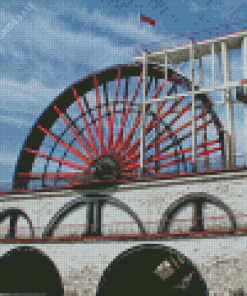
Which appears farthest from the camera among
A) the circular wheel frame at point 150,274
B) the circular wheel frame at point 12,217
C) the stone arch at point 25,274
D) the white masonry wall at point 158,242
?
the circular wheel frame at point 12,217

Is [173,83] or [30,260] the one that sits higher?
[173,83]

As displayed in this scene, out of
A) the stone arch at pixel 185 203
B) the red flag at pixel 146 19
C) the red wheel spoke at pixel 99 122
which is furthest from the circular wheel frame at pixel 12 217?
the red flag at pixel 146 19

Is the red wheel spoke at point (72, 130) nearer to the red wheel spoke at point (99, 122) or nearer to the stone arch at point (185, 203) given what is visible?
the red wheel spoke at point (99, 122)

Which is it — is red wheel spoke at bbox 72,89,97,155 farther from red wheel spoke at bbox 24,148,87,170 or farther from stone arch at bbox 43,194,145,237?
stone arch at bbox 43,194,145,237

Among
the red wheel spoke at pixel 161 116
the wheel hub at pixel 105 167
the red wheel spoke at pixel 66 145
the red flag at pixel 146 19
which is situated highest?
the red flag at pixel 146 19

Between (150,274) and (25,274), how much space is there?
→ 751cm

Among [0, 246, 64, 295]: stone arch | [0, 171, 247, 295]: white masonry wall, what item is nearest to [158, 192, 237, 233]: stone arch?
[0, 171, 247, 295]: white masonry wall

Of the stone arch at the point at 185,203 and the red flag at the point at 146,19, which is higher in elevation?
the red flag at the point at 146,19

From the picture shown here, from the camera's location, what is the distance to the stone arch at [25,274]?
23484mm

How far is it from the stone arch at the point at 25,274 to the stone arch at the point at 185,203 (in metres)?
6.85

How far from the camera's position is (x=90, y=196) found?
23.5 meters

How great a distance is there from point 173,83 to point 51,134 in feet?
32.2

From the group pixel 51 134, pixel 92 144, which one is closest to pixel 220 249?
pixel 92 144

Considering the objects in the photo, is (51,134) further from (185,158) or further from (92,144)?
(185,158)
